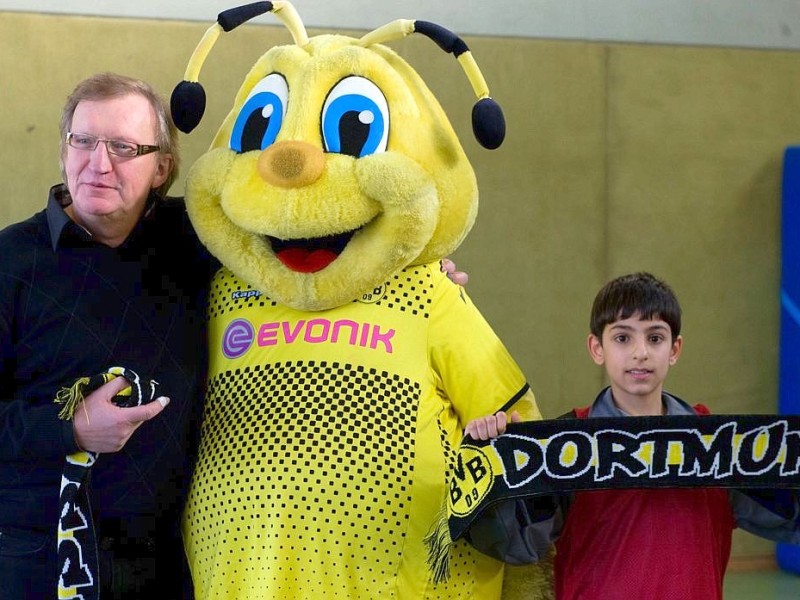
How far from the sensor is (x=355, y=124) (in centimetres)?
212

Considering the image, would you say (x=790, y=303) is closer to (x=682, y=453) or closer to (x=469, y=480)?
(x=682, y=453)

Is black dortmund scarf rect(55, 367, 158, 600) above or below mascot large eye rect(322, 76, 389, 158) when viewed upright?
below

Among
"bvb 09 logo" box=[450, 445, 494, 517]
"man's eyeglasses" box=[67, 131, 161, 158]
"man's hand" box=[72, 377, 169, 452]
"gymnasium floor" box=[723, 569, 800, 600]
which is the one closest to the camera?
"man's hand" box=[72, 377, 169, 452]

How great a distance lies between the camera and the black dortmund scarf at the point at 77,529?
1916 millimetres

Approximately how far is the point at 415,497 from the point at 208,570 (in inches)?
16.5

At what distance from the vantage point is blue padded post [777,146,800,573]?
14.6 feet

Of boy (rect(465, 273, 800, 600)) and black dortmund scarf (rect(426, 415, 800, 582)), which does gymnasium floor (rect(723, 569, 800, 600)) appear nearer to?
boy (rect(465, 273, 800, 600))

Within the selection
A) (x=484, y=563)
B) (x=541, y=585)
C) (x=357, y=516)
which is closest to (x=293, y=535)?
(x=357, y=516)

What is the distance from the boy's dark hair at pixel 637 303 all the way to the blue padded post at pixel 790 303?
2522 mm

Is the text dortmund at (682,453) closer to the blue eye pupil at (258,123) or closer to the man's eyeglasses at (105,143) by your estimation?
the blue eye pupil at (258,123)

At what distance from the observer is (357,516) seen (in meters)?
2.04

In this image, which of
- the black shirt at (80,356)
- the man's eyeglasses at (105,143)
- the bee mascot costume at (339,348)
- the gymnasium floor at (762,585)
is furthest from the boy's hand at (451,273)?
the gymnasium floor at (762,585)

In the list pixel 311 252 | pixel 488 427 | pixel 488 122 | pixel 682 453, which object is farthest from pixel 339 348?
Answer: pixel 682 453

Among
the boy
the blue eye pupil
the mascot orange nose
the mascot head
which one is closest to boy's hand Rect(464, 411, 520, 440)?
the boy
